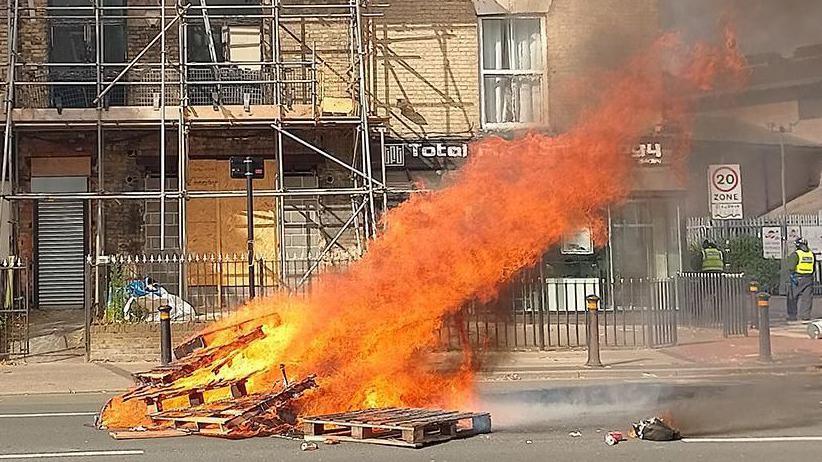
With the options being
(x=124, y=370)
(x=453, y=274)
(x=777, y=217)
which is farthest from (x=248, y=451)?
(x=777, y=217)

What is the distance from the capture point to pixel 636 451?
8406mm

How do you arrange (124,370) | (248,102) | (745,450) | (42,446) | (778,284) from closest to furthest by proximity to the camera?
(745,450) → (42,446) → (124,370) → (248,102) → (778,284)

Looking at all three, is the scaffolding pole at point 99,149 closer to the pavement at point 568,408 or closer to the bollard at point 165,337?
the bollard at point 165,337

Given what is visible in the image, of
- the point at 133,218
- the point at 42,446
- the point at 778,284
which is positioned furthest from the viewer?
the point at 778,284

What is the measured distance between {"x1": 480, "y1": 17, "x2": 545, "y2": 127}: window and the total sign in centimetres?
518

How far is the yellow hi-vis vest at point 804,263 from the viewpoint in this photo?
20703mm

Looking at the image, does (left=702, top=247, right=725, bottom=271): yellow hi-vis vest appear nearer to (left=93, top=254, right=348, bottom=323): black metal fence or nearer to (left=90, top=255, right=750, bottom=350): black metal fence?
(left=90, top=255, right=750, bottom=350): black metal fence

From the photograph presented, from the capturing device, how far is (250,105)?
59.9 feet

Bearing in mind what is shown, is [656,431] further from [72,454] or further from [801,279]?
[801,279]

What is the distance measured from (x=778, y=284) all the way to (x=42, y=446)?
24.8 m

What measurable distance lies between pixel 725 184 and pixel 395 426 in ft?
27.8

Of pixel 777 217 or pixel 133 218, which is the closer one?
pixel 133 218

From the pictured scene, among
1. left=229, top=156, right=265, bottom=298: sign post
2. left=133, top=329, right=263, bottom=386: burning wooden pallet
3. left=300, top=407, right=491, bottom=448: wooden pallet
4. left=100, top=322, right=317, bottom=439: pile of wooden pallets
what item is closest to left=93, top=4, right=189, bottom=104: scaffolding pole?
left=229, top=156, right=265, bottom=298: sign post

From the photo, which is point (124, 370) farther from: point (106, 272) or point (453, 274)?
point (453, 274)
